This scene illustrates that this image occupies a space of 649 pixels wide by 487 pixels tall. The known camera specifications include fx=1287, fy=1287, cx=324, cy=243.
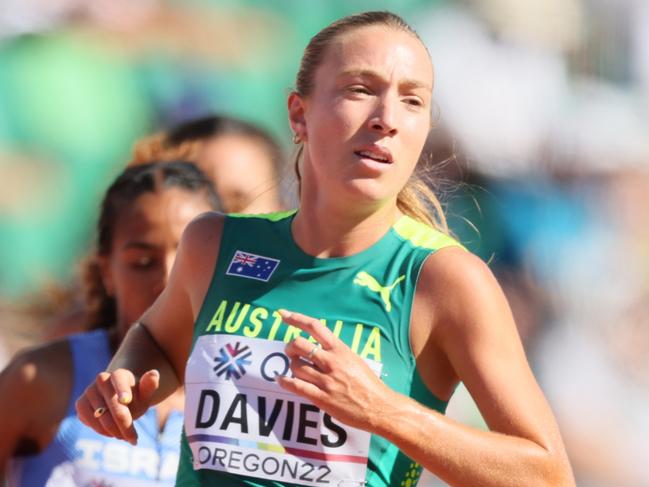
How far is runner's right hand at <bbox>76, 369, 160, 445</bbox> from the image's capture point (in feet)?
7.23

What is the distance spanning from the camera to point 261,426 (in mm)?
2174

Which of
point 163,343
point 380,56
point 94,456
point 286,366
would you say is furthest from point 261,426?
point 94,456

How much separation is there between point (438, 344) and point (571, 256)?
258 centimetres

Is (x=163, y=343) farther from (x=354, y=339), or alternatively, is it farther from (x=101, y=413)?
(x=354, y=339)

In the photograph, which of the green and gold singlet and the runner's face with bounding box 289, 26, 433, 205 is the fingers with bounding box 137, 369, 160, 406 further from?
the runner's face with bounding box 289, 26, 433, 205

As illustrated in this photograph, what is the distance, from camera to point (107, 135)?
193 inches

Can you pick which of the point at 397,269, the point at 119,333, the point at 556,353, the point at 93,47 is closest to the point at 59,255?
the point at 93,47

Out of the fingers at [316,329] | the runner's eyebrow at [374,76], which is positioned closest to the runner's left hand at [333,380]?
the fingers at [316,329]

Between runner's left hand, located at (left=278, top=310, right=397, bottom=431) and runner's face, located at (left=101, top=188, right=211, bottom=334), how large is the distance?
5.14 feet

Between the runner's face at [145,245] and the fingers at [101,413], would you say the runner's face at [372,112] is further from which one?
the runner's face at [145,245]

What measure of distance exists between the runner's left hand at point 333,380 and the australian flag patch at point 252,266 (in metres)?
0.35

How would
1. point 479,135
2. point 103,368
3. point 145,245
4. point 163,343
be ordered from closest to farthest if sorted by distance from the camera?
point 163,343 < point 103,368 < point 145,245 < point 479,135

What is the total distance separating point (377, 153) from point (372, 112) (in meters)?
0.07

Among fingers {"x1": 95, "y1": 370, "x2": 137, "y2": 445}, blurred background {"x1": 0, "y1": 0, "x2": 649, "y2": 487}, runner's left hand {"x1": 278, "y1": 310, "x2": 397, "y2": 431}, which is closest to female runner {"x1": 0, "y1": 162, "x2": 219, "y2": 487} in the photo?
fingers {"x1": 95, "y1": 370, "x2": 137, "y2": 445}
